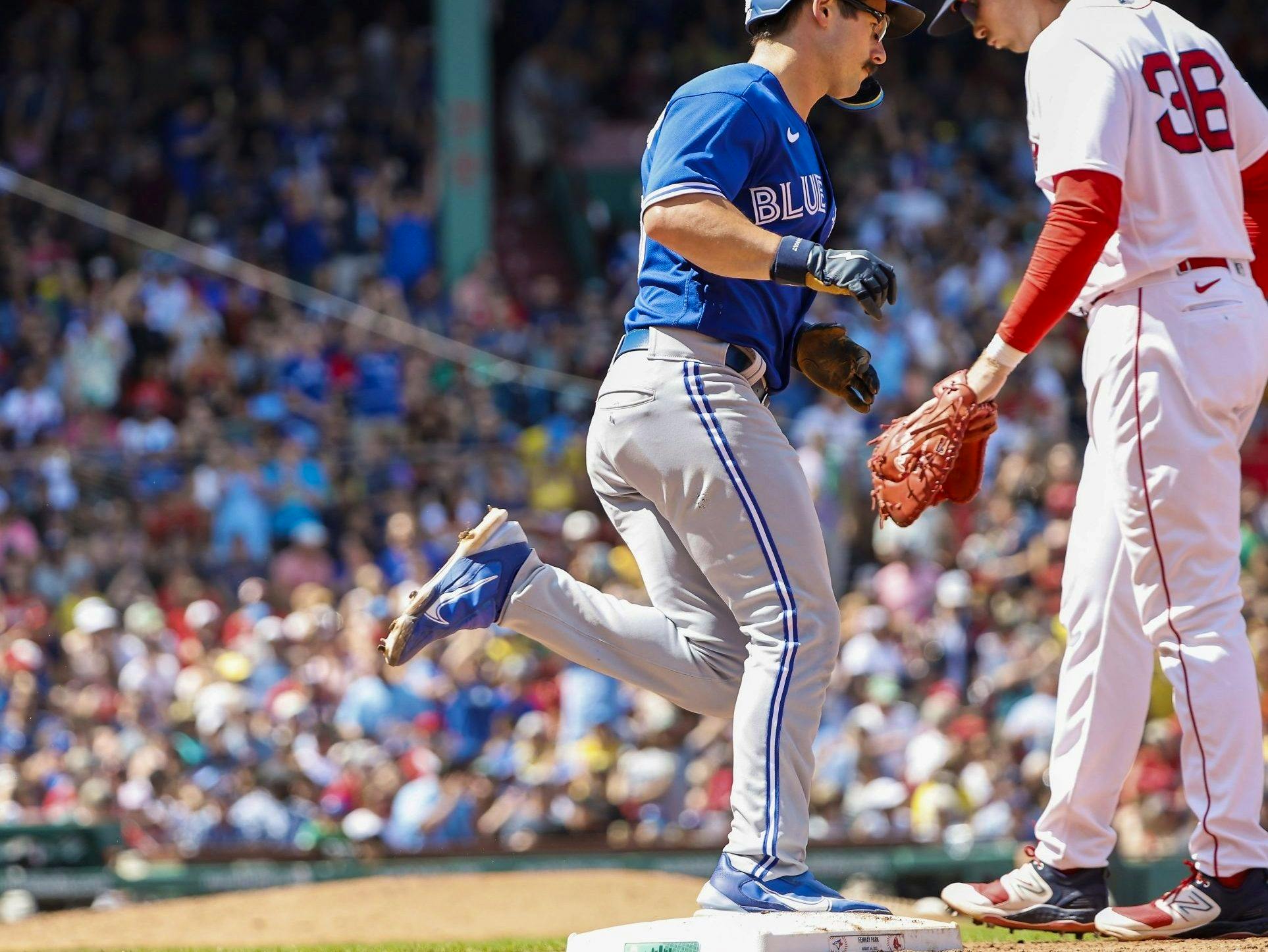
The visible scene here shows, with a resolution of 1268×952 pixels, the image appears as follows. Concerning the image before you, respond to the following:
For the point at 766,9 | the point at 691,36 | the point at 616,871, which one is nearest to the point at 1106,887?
the point at 766,9

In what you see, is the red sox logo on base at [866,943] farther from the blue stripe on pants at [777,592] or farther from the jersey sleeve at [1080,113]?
the jersey sleeve at [1080,113]

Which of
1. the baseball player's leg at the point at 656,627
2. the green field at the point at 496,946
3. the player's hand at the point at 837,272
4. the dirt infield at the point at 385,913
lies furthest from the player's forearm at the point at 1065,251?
the dirt infield at the point at 385,913

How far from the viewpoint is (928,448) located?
14.0 feet

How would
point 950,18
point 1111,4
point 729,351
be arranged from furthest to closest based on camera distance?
point 950,18
point 1111,4
point 729,351

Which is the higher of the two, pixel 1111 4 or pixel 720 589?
pixel 1111 4

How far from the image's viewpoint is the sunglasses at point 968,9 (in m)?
4.63

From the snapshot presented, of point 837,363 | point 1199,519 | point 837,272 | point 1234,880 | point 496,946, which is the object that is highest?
point 837,272

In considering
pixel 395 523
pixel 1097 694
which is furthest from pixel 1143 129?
pixel 395 523

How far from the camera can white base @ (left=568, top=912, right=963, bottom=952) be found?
3.66m

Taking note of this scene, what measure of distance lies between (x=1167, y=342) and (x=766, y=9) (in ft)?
4.18

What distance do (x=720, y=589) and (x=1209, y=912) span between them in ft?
4.76

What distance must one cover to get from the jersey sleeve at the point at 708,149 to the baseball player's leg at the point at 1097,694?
1.12 meters

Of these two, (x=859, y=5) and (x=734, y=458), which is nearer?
(x=734, y=458)

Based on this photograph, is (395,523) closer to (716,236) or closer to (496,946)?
(496,946)
